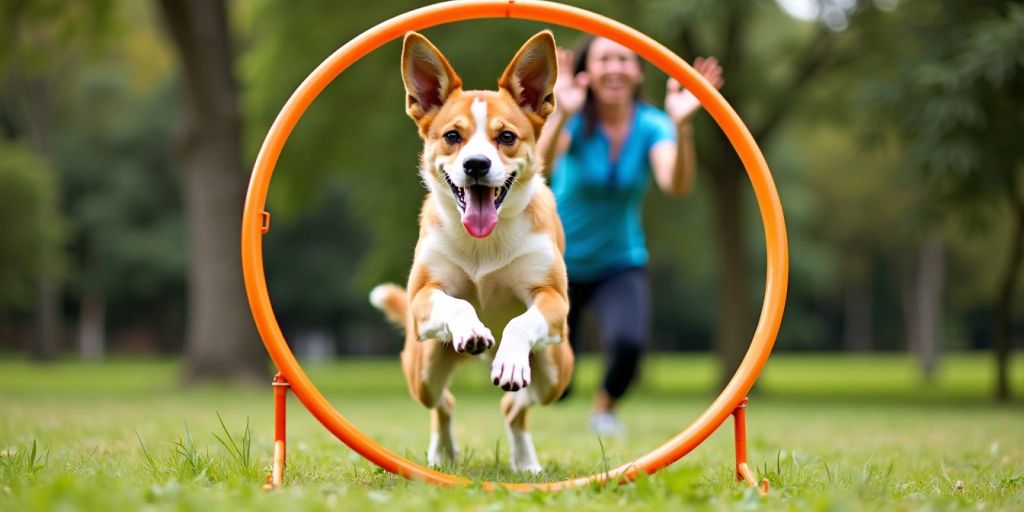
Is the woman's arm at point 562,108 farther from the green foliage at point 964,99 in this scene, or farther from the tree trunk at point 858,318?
the tree trunk at point 858,318

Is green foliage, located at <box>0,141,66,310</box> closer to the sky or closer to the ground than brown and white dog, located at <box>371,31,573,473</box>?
closer to the sky

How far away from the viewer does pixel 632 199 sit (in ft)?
22.9

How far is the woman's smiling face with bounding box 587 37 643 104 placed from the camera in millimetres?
6879

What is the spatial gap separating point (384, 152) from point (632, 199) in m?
11.8

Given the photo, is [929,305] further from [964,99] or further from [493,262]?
[493,262]

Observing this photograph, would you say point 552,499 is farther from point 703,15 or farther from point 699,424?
point 703,15

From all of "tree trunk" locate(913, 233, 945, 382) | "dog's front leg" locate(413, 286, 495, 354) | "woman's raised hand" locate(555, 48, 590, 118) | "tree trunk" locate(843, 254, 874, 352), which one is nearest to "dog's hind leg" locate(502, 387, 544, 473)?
"dog's front leg" locate(413, 286, 495, 354)

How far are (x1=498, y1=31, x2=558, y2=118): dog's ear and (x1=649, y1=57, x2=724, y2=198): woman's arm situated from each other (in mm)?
1542

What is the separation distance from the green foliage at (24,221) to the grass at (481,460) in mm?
20338

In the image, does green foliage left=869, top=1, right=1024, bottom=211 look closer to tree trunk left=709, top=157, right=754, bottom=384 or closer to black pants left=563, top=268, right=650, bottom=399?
tree trunk left=709, top=157, right=754, bottom=384

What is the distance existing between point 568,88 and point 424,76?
2.02m

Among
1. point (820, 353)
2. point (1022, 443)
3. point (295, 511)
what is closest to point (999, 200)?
point (1022, 443)

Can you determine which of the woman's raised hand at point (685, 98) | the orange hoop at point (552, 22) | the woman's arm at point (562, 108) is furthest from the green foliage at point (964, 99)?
the orange hoop at point (552, 22)

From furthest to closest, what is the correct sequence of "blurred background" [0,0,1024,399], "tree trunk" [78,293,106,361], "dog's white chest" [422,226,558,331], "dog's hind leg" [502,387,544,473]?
"tree trunk" [78,293,106,361]
"blurred background" [0,0,1024,399]
"dog's hind leg" [502,387,544,473]
"dog's white chest" [422,226,558,331]
